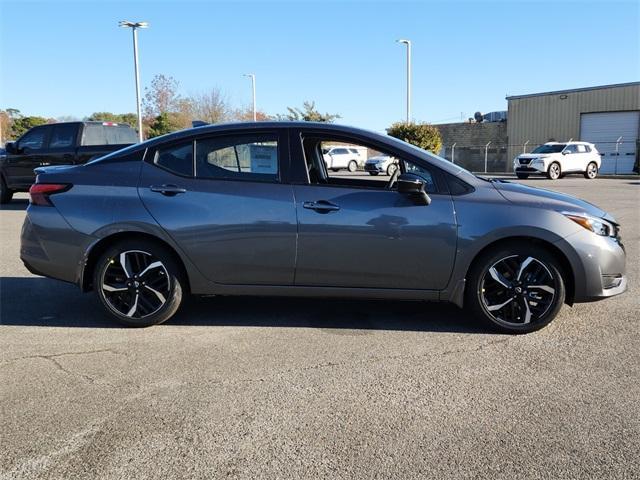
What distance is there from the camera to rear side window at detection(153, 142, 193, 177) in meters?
4.57

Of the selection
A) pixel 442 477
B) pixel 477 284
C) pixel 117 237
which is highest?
pixel 117 237

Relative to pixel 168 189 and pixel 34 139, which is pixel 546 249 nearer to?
pixel 168 189

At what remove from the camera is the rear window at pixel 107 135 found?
12.8 m

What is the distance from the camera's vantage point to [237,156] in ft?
15.0

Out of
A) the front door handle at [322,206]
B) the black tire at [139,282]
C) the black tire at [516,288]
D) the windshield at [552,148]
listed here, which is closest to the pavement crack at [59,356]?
the black tire at [139,282]

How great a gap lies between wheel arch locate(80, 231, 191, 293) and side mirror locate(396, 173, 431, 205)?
1860 millimetres

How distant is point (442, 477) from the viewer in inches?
99.4

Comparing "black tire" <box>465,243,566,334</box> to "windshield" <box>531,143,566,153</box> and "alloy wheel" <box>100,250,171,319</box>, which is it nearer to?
"alloy wheel" <box>100,250,171,319</box>

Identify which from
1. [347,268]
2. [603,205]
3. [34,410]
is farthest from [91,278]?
[603,205]

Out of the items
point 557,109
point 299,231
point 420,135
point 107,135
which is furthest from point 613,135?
point 299,231

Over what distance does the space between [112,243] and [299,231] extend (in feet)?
5.13

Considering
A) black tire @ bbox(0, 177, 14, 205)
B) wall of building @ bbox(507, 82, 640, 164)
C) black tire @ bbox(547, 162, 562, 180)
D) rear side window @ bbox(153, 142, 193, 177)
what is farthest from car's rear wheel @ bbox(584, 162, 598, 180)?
rear side window @ bbox(153, 142, 193, 177)

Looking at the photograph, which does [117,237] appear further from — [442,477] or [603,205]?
[603,205]

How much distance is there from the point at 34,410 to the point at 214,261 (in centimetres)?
171
